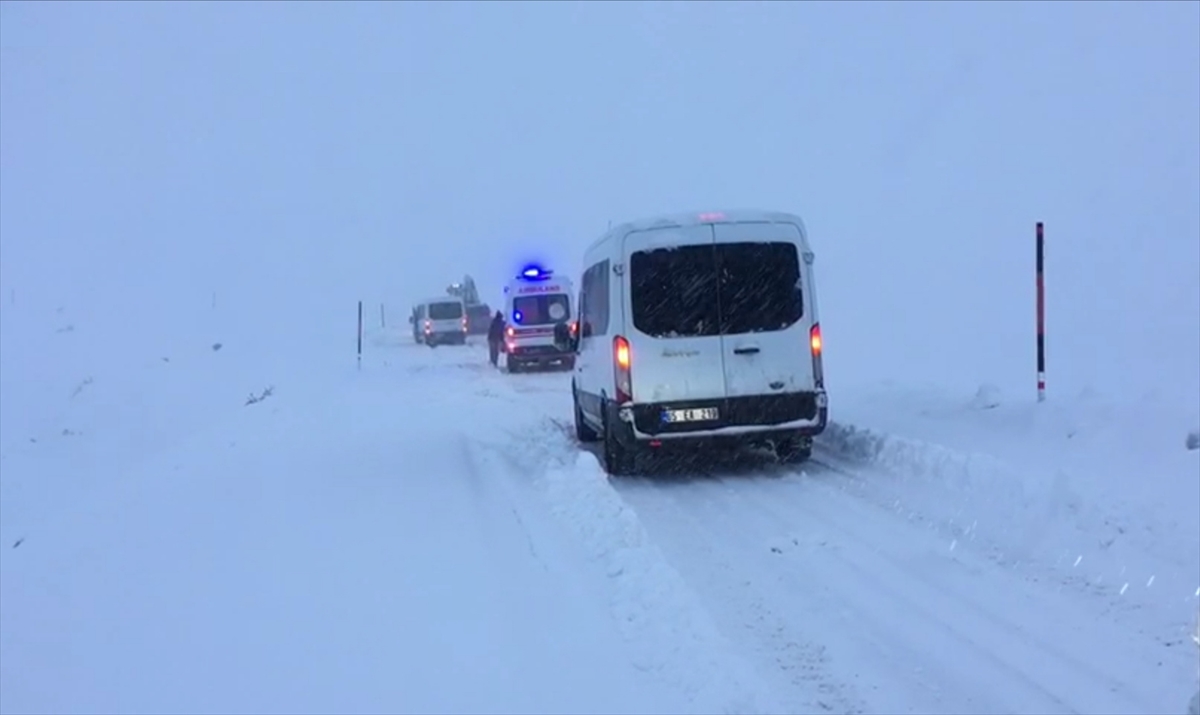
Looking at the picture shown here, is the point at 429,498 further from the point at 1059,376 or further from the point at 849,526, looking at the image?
the point at 1059,376

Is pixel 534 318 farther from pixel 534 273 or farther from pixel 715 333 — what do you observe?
pixel 715 333

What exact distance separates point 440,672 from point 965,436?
825 centimetres

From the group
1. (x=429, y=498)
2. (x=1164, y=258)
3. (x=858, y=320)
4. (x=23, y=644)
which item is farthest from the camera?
(x=858, y=320)

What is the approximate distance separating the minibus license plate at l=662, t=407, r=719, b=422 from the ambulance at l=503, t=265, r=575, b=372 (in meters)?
19.2

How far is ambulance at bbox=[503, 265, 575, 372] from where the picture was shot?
102 ft

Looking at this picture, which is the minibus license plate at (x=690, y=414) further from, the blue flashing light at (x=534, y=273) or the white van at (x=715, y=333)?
the blue flashing light at (x=534, y=273)

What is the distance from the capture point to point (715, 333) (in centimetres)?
1173

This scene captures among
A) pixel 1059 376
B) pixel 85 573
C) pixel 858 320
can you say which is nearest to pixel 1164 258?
pixel 858 320

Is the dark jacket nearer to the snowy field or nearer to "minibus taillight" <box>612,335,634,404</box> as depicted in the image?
the snowy field

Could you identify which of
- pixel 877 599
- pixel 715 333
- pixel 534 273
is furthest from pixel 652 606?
pixel 534 273

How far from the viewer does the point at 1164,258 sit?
32.4m

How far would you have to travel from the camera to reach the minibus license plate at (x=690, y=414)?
11.6 m

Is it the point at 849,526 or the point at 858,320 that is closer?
the point at 849,526

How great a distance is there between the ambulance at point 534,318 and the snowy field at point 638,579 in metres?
16.8
